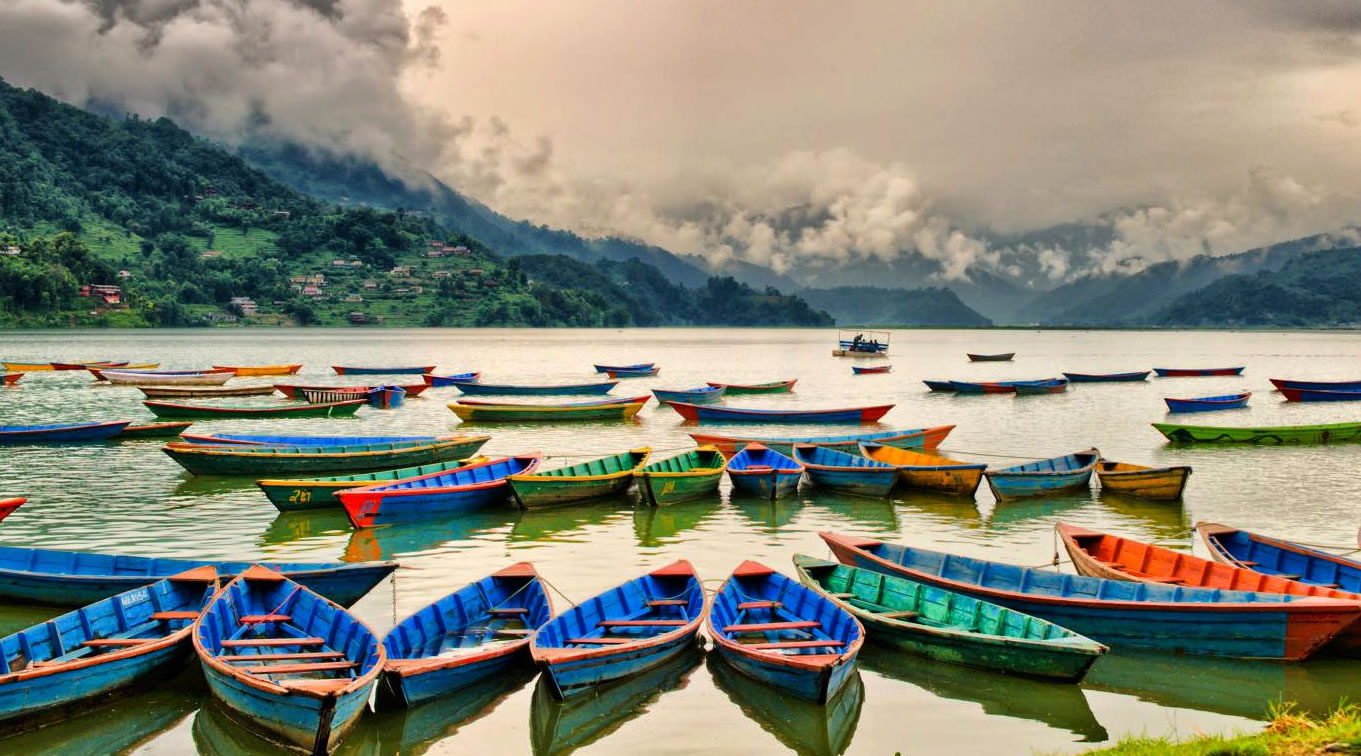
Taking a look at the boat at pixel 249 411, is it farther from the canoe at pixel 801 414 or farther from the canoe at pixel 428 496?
the canoe at pixel 428 496

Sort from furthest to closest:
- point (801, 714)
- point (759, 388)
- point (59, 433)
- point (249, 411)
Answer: point (759, 388) → point (249, 411) → point (59, 433) → point (801, 714)

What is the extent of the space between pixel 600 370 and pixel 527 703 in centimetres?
7481

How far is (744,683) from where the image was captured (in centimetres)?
1302

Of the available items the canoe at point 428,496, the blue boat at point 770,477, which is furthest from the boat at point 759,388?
the canoe at point 428,496

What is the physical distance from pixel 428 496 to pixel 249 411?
81.7ft

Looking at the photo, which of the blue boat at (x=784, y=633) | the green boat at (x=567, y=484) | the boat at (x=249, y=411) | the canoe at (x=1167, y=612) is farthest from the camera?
the boat at (x=249, y=411)

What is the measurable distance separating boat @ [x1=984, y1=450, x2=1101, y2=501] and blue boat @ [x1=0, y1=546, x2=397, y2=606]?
17.0m

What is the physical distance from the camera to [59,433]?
3641 centimetres

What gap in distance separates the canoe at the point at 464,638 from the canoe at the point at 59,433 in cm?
2926

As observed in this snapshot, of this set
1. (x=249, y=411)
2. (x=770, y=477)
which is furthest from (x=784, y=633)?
(x=249, y=411)

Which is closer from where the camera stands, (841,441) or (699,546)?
(699,546)

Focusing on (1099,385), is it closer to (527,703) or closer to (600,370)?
(600,370)

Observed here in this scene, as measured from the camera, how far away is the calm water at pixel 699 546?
1176 cm

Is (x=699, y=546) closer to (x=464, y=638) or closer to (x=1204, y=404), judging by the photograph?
(x=464, y=638)
